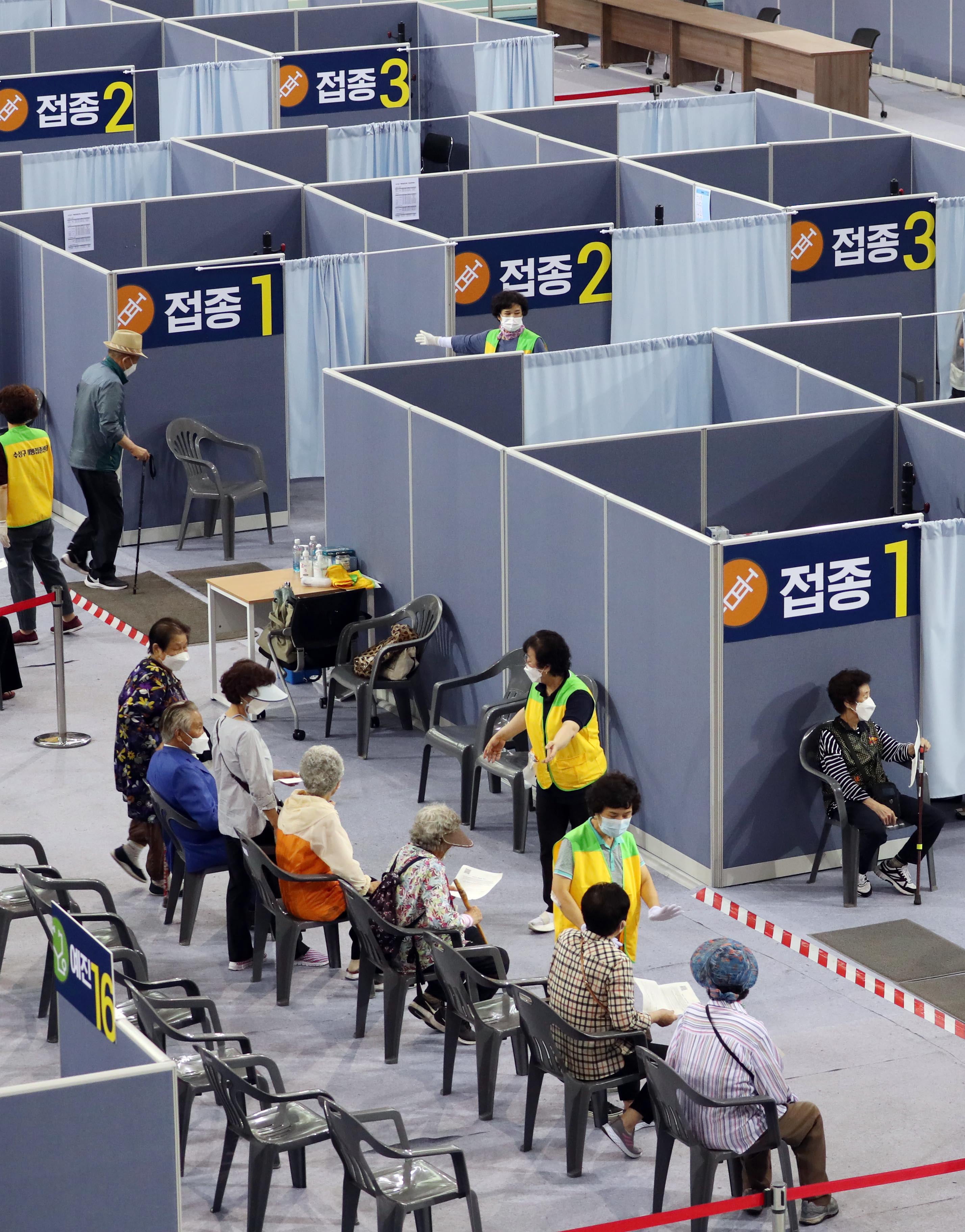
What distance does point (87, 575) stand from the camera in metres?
13.8

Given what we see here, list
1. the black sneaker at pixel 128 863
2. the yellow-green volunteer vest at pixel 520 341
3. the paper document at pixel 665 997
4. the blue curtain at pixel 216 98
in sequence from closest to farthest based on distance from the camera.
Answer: the paper document at pixel 665 997
the black sneaker at pixel 128 863
the yellow-green volunteer vest at pixel 520 341
the blue curtain at pixel 216 98

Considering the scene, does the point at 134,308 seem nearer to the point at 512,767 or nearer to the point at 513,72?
the point at 512,767

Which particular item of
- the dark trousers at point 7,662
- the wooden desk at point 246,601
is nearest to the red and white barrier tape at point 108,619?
the wooden desk at point 246,601

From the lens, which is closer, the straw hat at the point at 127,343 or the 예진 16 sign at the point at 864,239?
the straw hat at the point at 127,343

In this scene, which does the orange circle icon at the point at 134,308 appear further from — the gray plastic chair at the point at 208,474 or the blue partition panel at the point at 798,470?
the blue partition panel at the point at 798,470

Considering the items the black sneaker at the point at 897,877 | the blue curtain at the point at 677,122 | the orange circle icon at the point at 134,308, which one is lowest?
the black sneaker at the point at 897,877

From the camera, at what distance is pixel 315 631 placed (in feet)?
37.9

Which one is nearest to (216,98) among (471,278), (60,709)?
(471,278)

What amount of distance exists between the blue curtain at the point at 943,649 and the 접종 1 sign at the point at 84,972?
15.8 ft

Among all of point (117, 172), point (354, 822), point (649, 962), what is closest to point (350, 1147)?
point (649, 962)

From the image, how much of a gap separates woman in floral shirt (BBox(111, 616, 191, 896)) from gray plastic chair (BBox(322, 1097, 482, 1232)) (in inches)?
115

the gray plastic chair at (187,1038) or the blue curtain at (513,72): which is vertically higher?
the blue curtain at (513,72)

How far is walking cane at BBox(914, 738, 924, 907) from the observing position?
945 cm

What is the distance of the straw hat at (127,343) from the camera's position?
42.6 feet
